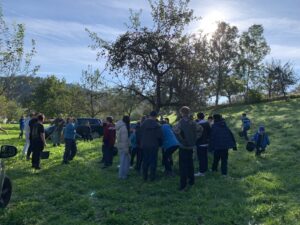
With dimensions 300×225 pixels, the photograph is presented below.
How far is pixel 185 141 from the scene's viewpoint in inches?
436

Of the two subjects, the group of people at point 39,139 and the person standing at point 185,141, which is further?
the group of people at point 39,139

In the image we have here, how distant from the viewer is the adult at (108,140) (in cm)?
1520

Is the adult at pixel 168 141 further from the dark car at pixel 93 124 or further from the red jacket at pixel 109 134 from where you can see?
the dark car at pixel 93 124

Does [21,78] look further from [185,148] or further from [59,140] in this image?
[185,148]

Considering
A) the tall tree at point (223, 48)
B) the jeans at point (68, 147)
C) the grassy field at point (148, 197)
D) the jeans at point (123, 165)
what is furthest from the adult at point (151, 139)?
the tall tree at point (223, 48)

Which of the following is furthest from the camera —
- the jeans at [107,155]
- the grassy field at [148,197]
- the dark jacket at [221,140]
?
the jeans at [107,155]

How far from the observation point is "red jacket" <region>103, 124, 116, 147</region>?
15.2 meters

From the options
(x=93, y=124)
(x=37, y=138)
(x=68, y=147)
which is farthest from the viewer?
(x=93, y=124)

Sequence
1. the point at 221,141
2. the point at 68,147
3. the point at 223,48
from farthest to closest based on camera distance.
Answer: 1. the point at 223,48
2. the point at 68,147
3. the point at 221,141

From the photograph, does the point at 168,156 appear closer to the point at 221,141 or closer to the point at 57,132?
the point at 221,141

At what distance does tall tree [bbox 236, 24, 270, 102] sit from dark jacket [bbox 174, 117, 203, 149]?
184 ft

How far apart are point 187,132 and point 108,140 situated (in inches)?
192

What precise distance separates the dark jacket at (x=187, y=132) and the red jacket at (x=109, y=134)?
4.40 metres

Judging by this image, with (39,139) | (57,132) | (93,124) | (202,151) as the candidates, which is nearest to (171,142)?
(202,151)
